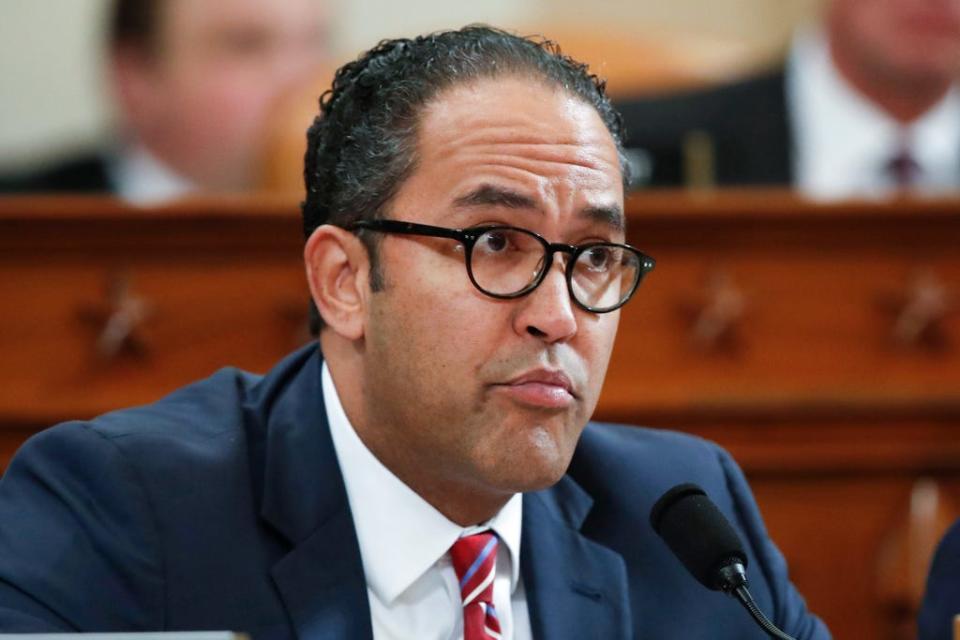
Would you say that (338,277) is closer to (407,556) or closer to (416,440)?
(416,440)

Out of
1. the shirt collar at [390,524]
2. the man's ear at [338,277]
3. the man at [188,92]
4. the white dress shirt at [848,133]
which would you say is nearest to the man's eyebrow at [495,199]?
the man's ear at [338,277]

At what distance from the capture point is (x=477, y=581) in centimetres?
192

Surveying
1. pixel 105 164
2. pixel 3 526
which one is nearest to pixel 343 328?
pixel 3 526

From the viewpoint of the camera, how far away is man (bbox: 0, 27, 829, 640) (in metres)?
1.78

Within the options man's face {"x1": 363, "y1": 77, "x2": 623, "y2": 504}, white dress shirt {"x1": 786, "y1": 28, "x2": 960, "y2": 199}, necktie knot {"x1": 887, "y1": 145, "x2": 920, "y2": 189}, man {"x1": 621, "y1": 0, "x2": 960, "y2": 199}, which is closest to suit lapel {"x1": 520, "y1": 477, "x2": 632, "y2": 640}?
man's face {"x1": 363, "y1": 77, "x2": 623, "y2": 504}

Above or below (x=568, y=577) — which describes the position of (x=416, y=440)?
above

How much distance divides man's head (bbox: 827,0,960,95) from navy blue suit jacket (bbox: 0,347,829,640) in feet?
9.31

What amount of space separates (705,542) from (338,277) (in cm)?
58

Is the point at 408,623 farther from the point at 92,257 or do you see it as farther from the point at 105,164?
the point at 105,164

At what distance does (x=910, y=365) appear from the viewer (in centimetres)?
327

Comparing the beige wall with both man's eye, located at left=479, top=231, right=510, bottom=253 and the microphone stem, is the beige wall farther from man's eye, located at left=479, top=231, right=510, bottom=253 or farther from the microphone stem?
the microphone stem

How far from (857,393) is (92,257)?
1.64 metres

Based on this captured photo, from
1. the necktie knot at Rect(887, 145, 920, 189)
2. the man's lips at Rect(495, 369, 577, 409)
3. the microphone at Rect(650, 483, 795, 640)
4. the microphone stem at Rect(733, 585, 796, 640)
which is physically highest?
the necktie knot at Rect(887, 145, 920, 189)

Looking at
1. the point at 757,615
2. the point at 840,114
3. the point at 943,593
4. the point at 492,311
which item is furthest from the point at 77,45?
the point at 757,615
